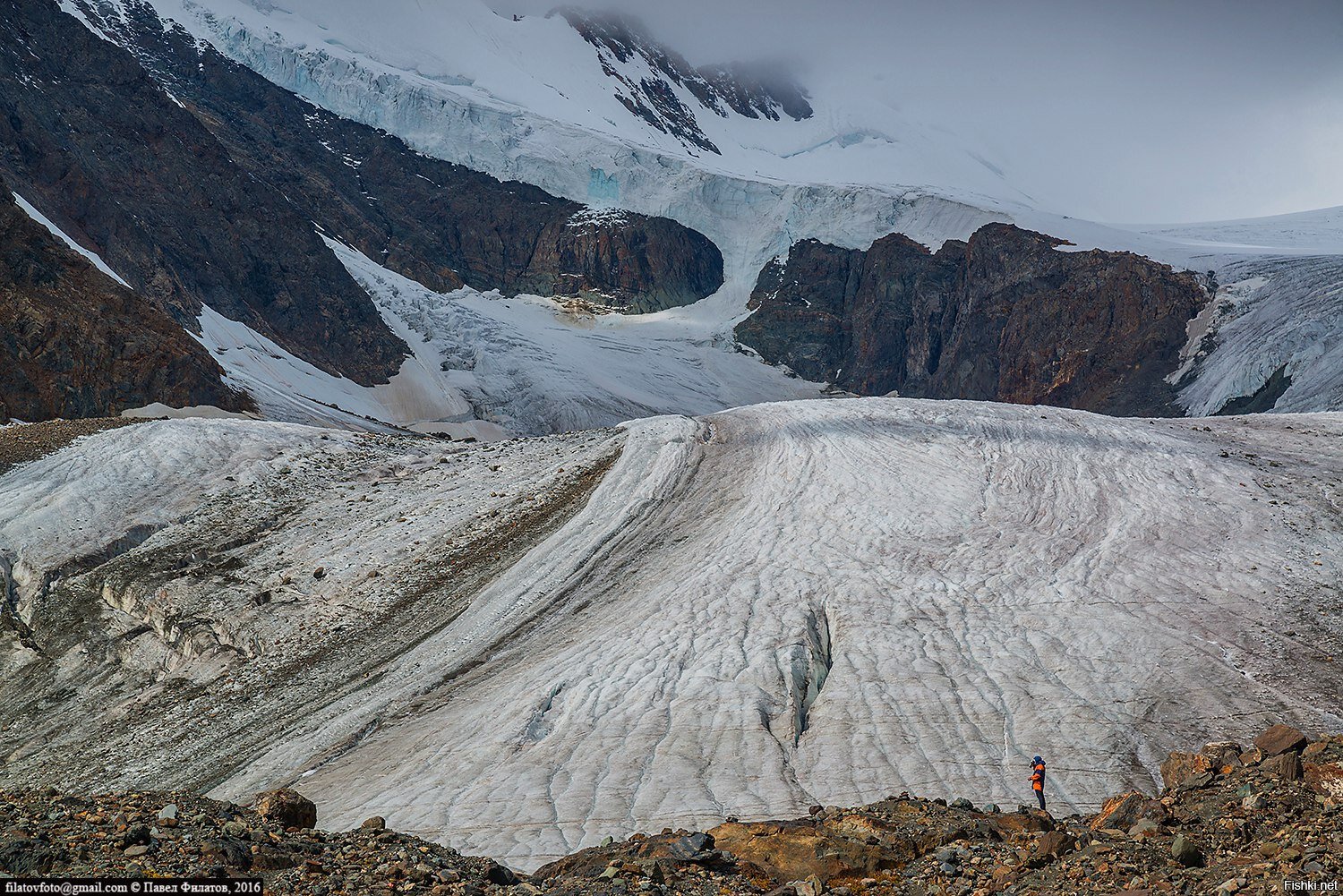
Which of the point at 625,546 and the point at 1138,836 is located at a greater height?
the point at 1138,836

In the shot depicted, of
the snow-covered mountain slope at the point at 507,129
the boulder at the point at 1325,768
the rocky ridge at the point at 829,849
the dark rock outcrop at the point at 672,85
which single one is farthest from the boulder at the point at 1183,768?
the dark rock outcrop at the point at 672,85

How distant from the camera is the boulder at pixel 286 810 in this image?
8.05 m

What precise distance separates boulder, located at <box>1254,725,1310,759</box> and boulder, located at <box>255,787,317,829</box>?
805 centimetres

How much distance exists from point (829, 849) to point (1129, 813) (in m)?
2.45

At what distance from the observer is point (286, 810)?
812 cm

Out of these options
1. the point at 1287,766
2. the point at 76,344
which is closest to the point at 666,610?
the point at 1287,766

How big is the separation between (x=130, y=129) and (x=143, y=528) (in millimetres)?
82327

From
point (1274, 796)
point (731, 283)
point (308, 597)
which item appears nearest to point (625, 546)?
point (308, 597)

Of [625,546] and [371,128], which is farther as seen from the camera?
[371,128]

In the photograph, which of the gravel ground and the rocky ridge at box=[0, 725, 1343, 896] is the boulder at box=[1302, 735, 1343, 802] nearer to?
the rocky ridge at box=[0, 725, 1343, 896]

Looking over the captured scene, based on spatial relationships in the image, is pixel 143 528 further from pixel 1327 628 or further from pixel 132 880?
pixel 1327 628

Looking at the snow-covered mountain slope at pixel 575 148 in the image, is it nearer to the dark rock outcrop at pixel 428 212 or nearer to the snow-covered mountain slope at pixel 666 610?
the dark rock outcrop at pixel 428 212

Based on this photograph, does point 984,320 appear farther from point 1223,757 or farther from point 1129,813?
point 1129,813

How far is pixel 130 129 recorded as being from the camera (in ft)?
291
